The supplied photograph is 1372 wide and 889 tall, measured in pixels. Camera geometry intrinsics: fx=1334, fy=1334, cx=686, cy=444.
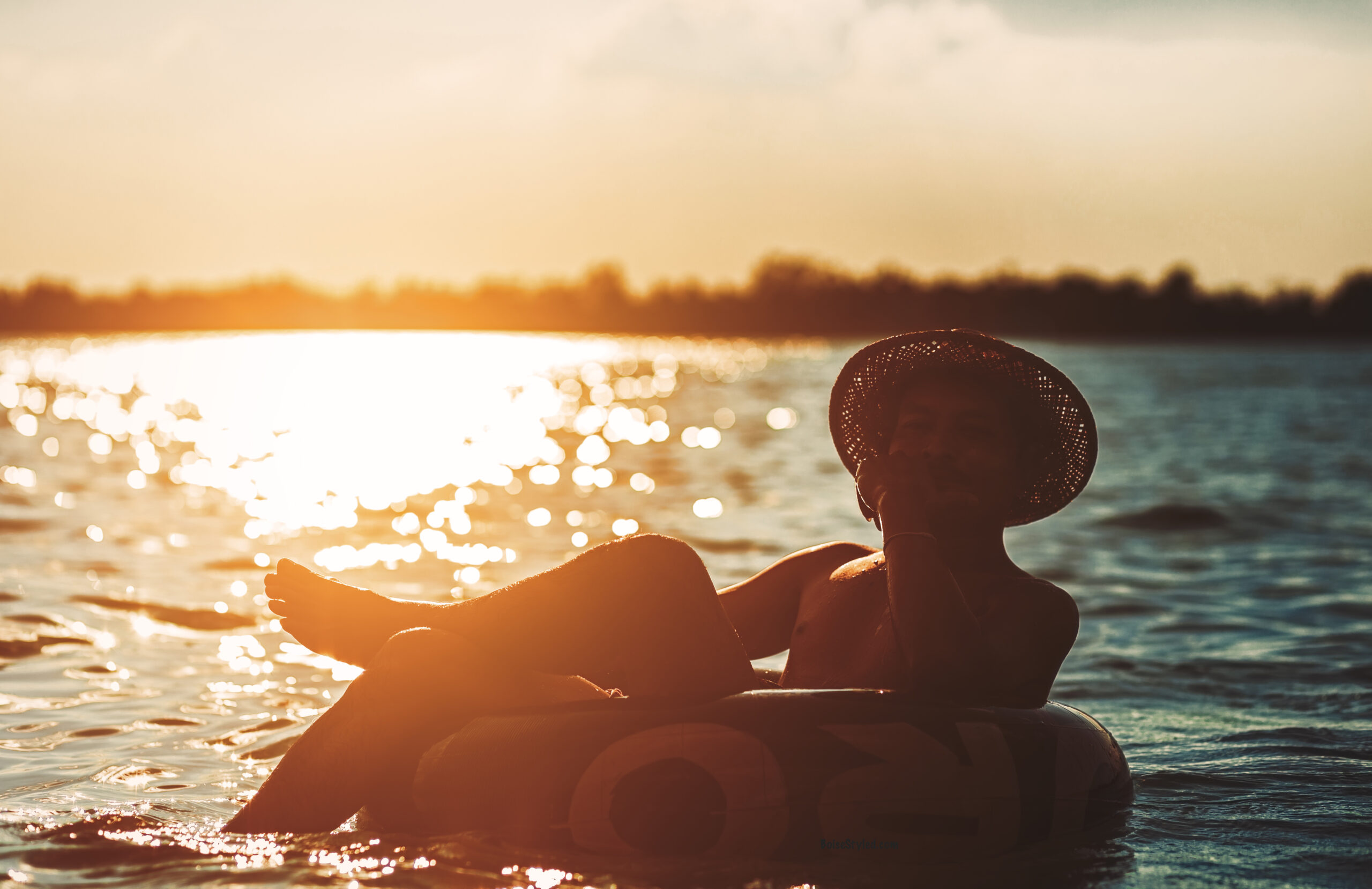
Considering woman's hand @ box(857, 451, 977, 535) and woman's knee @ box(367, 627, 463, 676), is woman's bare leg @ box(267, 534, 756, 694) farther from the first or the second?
woman's hand @ box(857, 451, 977, 535)

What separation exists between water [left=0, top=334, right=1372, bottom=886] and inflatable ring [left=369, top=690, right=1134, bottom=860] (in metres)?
0.12

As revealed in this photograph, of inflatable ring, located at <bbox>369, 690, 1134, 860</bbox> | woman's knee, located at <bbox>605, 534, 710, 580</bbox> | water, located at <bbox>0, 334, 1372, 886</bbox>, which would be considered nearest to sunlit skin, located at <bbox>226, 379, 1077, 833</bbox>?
woman's knee, located at <bbox>605, 534, 710, 580</bbox>

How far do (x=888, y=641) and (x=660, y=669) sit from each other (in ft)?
2.39

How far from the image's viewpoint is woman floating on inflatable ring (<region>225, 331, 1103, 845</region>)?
3.94 metres

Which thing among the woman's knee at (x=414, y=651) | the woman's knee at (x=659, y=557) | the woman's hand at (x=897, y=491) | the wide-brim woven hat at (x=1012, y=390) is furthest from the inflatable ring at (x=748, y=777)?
the wide-brim woven hat at (x=1012, y=390)

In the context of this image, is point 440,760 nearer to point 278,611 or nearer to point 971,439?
point 278,611

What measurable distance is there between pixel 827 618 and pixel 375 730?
59.4 inches

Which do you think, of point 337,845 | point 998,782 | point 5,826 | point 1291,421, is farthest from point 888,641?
point 1291,421

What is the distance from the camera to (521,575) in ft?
32.7

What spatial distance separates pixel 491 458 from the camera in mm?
22875

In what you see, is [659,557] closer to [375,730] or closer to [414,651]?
[414,651]

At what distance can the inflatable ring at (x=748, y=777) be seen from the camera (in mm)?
3898

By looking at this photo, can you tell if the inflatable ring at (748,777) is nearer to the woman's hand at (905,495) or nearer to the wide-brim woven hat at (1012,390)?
the woman's hand at (905,495)

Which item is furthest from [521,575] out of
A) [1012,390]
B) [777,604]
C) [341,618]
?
[1012,390]
